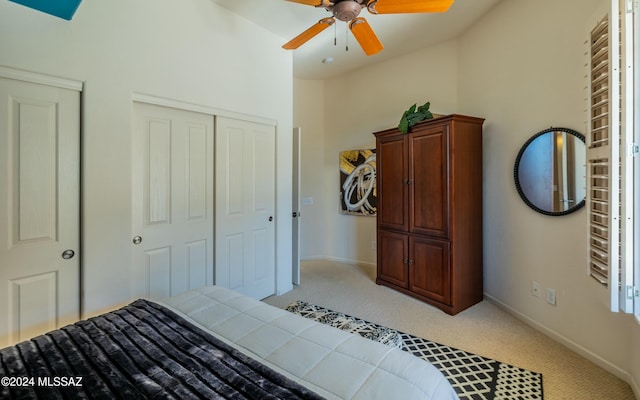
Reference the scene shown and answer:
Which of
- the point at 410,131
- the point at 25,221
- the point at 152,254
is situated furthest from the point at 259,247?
the point at 410,131

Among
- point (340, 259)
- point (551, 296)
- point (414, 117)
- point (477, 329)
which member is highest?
point (414, 117)

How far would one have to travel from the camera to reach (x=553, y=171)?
8.23 ft

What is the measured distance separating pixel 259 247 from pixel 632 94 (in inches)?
120

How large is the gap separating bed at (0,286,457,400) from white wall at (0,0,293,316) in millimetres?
869

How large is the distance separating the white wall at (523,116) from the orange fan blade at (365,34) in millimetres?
1389

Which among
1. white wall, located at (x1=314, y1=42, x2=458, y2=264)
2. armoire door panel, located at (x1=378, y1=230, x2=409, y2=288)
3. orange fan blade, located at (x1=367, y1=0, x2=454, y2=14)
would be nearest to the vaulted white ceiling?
white wall, located at (x1=314, y1=42, x2=458, y2=264)

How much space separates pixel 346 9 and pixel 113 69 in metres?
1.73

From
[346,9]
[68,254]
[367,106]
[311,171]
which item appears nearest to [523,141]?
[346,9]

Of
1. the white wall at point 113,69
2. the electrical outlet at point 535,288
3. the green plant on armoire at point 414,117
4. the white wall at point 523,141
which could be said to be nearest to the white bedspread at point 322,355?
the white wall at point 113,69

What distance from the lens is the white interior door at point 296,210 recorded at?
3789 mm

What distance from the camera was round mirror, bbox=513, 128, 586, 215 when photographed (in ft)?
7.59

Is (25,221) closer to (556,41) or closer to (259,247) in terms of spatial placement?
(259,247)

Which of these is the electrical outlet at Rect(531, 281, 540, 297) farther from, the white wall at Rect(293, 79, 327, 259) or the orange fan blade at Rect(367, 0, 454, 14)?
the white wall at Rect(293, 79, 327, 259)

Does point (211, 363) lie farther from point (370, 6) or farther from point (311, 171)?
point (311, 171)
